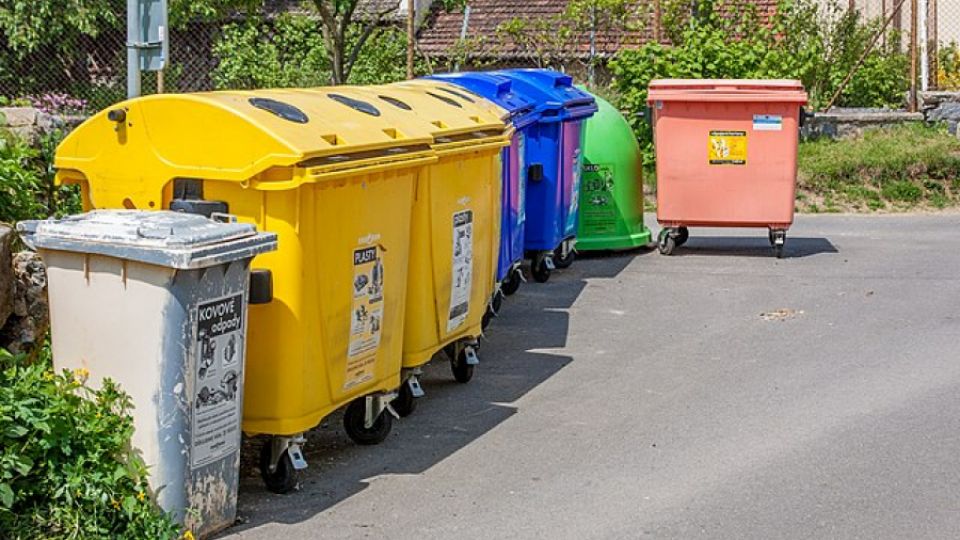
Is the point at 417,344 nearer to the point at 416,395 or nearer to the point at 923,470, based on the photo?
the point at 416,395

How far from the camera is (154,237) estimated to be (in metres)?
5.57

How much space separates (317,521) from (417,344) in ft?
5.63

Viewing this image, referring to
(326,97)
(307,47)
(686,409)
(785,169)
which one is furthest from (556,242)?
(307,47)

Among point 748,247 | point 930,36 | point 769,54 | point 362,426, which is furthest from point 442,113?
point 930,36

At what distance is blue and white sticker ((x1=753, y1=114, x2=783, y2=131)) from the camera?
12.7 metres

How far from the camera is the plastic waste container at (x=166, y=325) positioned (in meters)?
5.57

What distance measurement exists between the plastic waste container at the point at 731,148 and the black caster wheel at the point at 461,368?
4693 mm

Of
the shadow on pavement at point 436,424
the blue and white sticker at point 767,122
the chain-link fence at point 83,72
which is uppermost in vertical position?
the chain-link fence at point 83,72

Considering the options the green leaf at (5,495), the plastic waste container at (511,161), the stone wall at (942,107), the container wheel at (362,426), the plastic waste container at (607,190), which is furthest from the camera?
the stone wall at (942,107)

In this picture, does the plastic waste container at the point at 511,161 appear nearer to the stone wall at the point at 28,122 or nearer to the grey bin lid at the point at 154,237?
the stone wall at the point at 28,122

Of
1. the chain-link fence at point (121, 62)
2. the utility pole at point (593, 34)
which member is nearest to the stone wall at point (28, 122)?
the chain-link fence at point (121, 62)

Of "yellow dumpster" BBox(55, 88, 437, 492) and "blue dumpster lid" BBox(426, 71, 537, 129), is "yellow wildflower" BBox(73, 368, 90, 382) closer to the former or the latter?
"yellow dumpster" BBox(55, 88, 437, 492)

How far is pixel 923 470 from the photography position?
22.8 ft

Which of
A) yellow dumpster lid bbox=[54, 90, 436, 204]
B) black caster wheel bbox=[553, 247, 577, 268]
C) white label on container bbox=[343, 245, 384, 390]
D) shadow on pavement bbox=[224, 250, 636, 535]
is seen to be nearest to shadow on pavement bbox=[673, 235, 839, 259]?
black caster wheel bbox=[553, 247, 577, 268]
